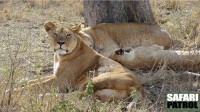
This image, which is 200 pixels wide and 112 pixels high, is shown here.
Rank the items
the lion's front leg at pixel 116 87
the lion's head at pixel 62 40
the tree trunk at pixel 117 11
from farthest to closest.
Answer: the tree trunk at pixel 117 11 < the lion's head at pixel 62 40 < the lion's front leg at pixel 116 87

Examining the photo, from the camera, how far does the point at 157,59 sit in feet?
19.7

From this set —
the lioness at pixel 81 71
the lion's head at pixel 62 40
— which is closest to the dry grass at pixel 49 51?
the lioness at pixel 81 71

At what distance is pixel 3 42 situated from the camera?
770 cm

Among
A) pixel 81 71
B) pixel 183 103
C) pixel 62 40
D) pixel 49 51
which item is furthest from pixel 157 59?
pixel 49 51

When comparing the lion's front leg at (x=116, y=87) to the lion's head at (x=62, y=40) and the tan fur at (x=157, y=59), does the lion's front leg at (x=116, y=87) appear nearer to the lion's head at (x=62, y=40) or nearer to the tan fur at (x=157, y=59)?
the lion's head at (x=62, y=40)

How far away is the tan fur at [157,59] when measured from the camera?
5988 millimetres

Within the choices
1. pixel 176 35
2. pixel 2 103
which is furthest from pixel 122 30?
pixel 2 103

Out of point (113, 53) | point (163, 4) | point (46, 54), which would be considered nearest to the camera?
point (113, 53)

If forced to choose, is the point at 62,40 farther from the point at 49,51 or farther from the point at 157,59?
the point at 49,51

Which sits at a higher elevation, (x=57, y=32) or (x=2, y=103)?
(x=57, y=32)

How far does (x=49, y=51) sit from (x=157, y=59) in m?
1.99

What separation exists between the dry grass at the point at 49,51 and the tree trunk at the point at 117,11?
2.19 feet

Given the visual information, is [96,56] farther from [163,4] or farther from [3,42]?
[163,4]

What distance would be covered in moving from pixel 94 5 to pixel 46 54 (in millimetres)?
1064
